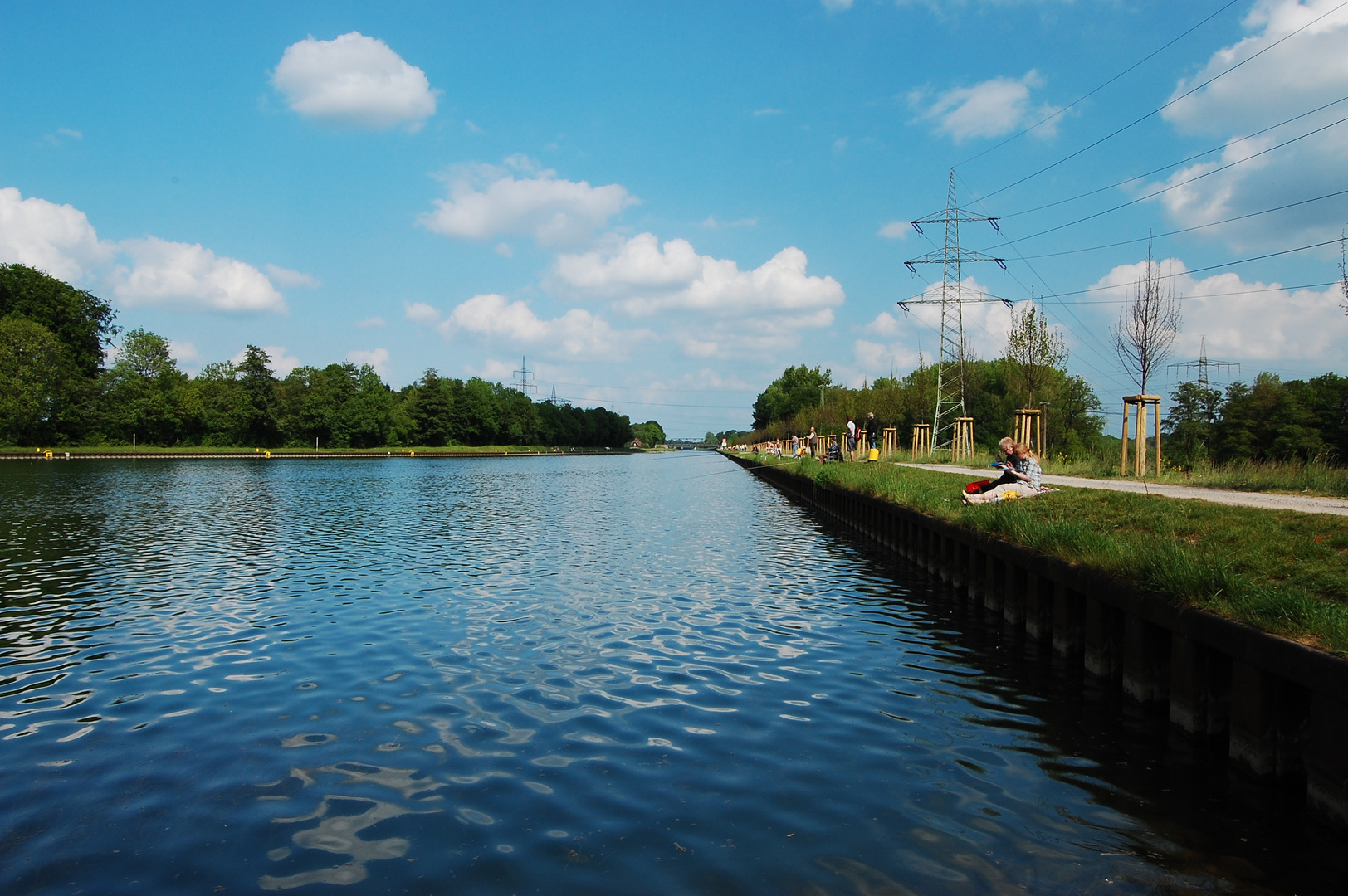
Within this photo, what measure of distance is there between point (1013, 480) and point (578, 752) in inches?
439

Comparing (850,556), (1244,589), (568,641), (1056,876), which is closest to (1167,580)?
(1244,589)

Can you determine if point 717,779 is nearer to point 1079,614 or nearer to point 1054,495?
point 1079,614

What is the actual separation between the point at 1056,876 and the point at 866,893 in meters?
1.21

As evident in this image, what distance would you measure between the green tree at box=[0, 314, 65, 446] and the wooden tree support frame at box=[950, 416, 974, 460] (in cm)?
7621

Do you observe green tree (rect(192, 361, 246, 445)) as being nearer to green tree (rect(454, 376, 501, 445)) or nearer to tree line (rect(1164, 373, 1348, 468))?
green tree (rect(454, 376, 501, 445))

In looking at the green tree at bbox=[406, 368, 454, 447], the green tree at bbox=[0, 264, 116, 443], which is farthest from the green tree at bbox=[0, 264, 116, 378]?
the green tree at bbox=[406, 368, 454, 447]

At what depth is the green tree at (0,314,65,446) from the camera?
232 ft

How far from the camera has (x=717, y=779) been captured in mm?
6203

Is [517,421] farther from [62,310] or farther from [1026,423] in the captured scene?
[1026,423]

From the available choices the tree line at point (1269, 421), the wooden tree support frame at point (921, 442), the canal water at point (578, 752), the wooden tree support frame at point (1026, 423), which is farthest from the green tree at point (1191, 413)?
the canal water at point (578, 752)

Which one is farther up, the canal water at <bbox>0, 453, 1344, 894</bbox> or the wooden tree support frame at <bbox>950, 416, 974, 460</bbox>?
the wooden tree support frame at <bbox>950, 416, 974, 460</bbox>

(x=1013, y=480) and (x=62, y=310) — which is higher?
(x=62, y=310)

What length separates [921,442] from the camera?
43.8 metres

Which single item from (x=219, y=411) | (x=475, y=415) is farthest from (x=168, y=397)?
(x=475, y=415)
